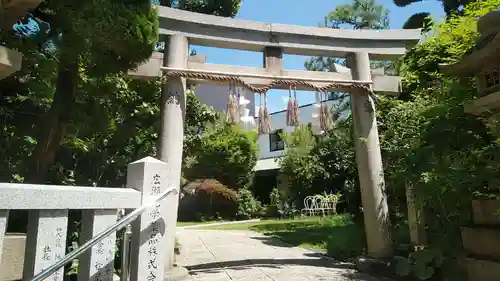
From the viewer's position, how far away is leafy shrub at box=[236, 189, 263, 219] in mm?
19391

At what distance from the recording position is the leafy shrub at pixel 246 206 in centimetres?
1939

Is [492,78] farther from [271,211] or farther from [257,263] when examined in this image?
[271,211]

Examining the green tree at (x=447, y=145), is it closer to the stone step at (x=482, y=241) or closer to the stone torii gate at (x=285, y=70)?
Result: the stone step at (x=482, y=241)

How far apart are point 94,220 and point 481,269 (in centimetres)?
402

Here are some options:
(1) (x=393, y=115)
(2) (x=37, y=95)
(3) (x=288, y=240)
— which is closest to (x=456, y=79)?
(1) (x=393, y=115)

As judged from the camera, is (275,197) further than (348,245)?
Yes

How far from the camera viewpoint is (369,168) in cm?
634

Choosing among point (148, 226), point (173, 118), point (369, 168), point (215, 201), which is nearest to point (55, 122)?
point (173, 118)

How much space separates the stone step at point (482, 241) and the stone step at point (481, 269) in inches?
3.8

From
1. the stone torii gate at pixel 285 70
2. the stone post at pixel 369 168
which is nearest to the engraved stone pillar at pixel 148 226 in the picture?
the stone torii gate at pixel 285 70

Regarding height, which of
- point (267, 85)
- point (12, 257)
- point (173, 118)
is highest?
point (267, 85)

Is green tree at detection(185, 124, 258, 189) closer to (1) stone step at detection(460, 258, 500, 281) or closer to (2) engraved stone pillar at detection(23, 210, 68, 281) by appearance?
(1) stone step at detection(460, 258, 500, 281)

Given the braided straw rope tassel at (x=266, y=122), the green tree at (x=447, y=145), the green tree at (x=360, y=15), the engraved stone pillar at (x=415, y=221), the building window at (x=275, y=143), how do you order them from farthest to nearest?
1. the building window at (x=275, y=143)
2. the green tree at (x=360, y=15)
3. the braided straw rope tassel at (x=266, y=122)
4. the engraved stone pillar at (x=415, y=221)
5. the green tree at (x=447, y=145)

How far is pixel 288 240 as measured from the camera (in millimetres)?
10078
